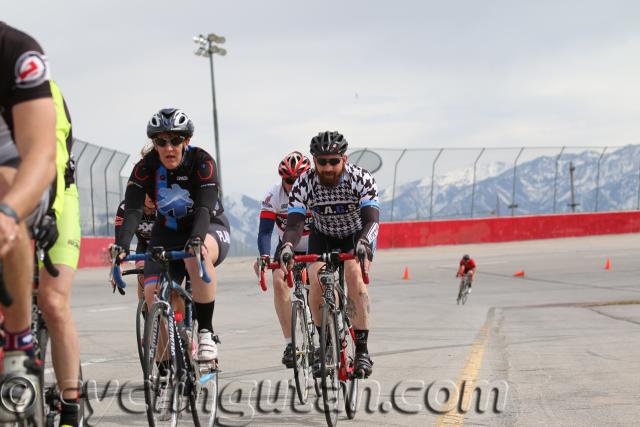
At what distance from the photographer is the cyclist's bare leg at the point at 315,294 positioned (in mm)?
6776

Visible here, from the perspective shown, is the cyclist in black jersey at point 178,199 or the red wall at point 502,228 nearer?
the cyclist in black jersey at point 178,199

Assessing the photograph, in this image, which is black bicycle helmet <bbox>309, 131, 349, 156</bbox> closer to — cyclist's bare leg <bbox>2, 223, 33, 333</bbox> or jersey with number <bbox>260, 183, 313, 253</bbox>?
jersey with number <bbox>260, 183, 313, 253</bbox>

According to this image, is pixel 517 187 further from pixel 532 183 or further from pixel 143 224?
pixel 143 224

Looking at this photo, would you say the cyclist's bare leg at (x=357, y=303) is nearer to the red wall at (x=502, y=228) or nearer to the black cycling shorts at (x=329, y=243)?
the black cycling shorts at (x=329, y=243)

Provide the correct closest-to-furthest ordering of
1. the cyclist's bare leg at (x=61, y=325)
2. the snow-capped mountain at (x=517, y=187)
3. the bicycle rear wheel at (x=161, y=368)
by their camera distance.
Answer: the cyclist's bare leg at (x=61, y=325), the bicycle rear wheel at (x=161, y=368), the snow-capped mountain at (x=517, y=187)

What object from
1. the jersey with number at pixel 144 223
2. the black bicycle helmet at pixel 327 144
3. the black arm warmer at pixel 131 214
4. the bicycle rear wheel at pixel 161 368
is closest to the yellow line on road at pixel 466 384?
the bicycle rear wheel at pixel 161 368

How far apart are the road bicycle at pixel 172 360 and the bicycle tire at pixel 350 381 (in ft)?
3.27

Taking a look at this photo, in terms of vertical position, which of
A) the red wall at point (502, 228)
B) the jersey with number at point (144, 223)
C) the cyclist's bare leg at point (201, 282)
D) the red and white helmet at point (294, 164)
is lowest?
the red wall at point (502, 228)

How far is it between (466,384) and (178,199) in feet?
9.19

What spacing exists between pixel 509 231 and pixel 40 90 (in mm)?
38659

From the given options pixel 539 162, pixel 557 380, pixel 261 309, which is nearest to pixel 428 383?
pixel 557 380

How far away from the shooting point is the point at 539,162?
42500 millimetres

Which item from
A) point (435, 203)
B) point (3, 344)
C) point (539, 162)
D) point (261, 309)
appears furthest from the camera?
→ point (539, 162)

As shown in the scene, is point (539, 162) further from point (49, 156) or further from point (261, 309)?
point (49, 156)
